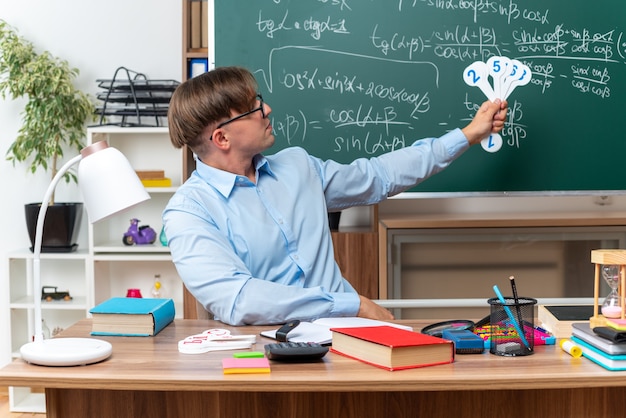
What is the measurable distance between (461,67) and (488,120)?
288mm

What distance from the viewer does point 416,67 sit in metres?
2.82

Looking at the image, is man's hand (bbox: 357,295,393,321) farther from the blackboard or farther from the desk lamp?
the blackboard

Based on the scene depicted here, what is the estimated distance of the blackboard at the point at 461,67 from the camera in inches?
110

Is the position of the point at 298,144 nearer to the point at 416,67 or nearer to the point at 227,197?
the point at 416,67

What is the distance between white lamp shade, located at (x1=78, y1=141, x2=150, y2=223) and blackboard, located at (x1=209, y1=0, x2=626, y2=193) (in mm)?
1243

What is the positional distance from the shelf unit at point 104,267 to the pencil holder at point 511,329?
2.44m

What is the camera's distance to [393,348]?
1.48 m

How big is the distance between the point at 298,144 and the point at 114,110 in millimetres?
1316

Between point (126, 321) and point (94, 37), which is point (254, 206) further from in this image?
point (94, 37)

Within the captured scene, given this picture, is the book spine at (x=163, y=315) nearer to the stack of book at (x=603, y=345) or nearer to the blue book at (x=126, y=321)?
the blue book at (x=126, y=321)

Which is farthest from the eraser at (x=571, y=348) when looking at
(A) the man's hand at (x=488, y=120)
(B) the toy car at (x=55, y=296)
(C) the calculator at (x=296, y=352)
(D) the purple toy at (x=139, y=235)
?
(B) the toy car at (x=55, y=296)

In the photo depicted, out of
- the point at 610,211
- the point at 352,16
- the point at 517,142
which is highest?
the point at 352,16

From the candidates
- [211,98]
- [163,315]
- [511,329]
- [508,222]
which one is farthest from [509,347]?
[508,222]

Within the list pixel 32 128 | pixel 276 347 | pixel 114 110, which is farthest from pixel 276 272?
pixel 32 128
